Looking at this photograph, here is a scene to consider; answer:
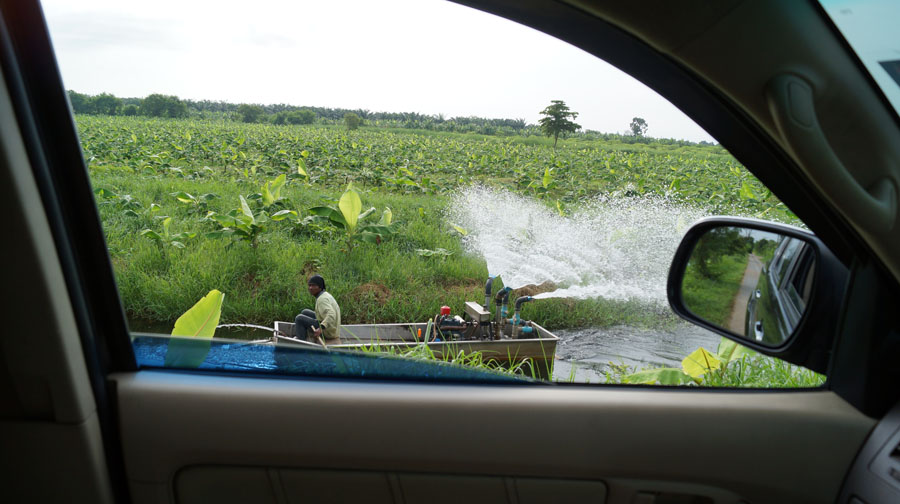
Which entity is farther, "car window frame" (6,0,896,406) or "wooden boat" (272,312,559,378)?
"wooden boat" (272,312,559,378)

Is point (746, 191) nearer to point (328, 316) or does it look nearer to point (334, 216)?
point (328, 316)

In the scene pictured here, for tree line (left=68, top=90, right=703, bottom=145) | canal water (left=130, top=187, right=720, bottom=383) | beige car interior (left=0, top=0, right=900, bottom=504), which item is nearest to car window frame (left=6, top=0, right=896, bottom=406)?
beige car interior (left=0, top=0, right=900, bottom=504)

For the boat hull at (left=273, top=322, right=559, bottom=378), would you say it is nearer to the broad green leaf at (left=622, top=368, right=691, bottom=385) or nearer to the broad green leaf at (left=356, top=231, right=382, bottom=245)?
the broad green leaf at (left=622, top=368, right=691, bottom=385)

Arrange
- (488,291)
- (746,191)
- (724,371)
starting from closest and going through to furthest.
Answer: (746,191)
(724,371)
(488,291)

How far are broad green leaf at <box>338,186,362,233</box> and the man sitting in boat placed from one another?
0.42m

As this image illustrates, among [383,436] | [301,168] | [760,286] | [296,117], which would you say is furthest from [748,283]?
[301,168]

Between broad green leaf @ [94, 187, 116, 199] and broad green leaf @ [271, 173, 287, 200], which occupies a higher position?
broad green leaf @ [94, 187, 116, 199]

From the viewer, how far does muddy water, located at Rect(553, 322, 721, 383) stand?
2.05m

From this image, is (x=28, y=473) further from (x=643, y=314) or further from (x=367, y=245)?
(x=643, y=314)

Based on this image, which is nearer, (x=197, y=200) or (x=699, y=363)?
(x=699, y=363)

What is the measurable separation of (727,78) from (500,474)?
917 mm

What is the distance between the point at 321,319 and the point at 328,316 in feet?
0.15

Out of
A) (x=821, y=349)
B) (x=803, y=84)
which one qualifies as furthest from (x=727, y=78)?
(x=821, y=349)

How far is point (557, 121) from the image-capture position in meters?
2.48
